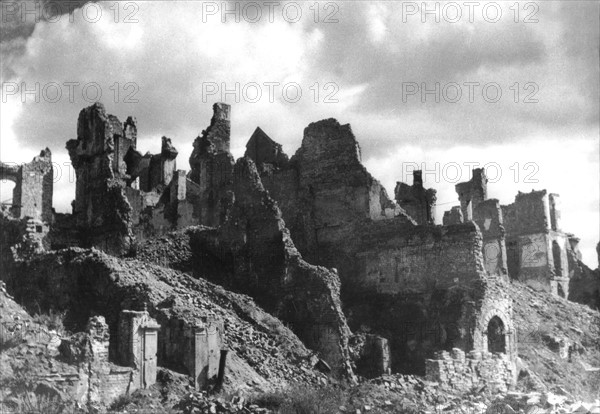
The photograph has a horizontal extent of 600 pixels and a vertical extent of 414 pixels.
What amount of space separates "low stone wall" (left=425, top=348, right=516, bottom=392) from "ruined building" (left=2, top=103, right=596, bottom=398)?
45 mm

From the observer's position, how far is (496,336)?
86.8 ft

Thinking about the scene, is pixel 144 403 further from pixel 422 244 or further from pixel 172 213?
pixel 172 213

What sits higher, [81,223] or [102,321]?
[81,223]

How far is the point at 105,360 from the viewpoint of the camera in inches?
674

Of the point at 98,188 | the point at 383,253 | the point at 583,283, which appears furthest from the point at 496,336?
the point at 583,283

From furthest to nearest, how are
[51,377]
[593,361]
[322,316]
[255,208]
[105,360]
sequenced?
1. [593,361]
2. [255,208]
3. [322,316]
4. [105,360]
5. [51,377]

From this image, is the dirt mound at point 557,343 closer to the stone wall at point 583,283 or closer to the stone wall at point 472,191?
the stone wall at point 583,283

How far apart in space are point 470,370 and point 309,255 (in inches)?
324

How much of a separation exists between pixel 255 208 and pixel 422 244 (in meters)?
5.85

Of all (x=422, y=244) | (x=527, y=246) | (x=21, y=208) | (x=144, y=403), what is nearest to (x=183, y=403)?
(x=144, y=403)

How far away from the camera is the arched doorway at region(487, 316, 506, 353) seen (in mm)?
26359

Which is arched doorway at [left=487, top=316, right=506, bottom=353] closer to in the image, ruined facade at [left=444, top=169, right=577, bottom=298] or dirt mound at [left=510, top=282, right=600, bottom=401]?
dirt mound at [left=510, top=282, right=600, bottom=401]

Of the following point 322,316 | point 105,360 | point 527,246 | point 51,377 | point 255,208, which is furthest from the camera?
point 527,246

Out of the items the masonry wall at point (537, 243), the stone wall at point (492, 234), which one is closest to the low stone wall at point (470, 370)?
the stone wall at point (492, 234)
